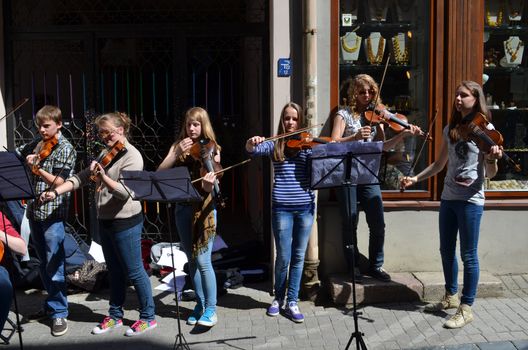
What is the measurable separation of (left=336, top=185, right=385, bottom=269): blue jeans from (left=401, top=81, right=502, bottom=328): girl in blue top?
64 cm

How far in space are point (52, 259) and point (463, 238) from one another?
3.23 meters

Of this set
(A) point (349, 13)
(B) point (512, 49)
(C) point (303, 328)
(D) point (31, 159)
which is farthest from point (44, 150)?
(B) point (512, 49)

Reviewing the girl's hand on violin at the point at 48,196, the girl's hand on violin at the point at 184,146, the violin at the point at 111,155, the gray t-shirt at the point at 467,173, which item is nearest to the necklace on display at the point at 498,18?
the gray t-shirt at the point at 467,173

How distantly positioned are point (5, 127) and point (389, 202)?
385cm

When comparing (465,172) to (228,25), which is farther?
(228,25)

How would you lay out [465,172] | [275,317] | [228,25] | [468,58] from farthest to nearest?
[228,25], [468,58], [275,317], [465,172]

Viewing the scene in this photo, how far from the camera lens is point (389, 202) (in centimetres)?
609

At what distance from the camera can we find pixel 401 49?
6.27m

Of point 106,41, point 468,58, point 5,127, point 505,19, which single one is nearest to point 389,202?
point 468,58

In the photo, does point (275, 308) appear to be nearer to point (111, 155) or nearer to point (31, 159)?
point (111, 155)

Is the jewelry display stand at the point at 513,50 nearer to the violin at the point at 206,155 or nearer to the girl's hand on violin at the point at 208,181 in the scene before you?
the violin at the point at 206,155

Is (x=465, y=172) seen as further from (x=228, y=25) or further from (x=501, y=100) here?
(x=228, y=25)

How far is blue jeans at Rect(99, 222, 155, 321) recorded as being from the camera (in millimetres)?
5016

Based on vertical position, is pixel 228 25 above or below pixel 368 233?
above
